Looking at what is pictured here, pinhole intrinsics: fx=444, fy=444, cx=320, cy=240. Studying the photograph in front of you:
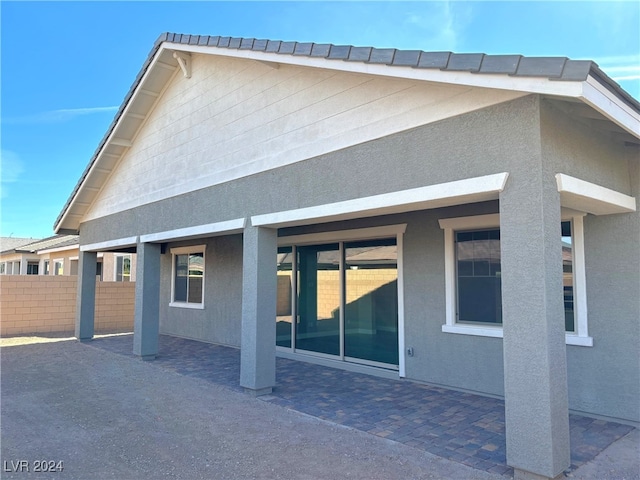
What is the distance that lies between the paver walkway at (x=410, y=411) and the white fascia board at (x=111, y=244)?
11.3 feet

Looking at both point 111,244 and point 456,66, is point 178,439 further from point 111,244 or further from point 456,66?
point 111,244

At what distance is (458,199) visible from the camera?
4840mm

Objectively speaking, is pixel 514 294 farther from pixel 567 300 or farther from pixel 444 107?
pixel 567 300

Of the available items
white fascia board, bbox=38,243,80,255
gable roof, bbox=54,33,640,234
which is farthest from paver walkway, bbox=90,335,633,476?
white fascia board, bbox=38,243,80,255

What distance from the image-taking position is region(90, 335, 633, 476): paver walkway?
4.88m

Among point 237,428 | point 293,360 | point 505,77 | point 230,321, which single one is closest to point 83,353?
point 230,321

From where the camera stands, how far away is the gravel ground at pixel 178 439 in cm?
438

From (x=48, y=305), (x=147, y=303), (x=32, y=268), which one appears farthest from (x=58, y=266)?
(x=147, y=303)

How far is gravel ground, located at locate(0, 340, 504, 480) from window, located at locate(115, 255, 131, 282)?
52.8ft

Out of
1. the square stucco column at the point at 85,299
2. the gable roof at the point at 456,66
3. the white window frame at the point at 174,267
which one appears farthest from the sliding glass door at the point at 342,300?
the square stucco column at the point at 85,299

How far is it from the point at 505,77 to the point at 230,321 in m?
9.68

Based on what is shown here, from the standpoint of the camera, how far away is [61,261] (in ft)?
87.6

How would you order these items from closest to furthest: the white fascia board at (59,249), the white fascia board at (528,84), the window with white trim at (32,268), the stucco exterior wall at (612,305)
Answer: the white fascia board at (528,84), the stucco exterior wall at (612,305), the white fascia board at (59,249), the window with white trim at (32,268)

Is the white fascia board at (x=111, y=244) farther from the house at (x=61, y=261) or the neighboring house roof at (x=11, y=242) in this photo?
the neighboring house roof at (x=11, y=242)
